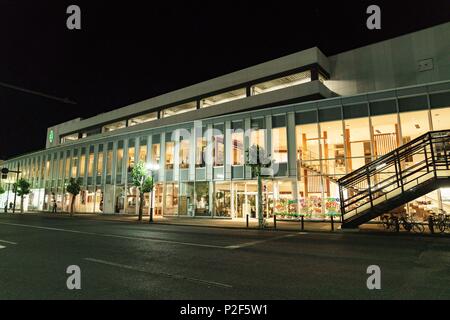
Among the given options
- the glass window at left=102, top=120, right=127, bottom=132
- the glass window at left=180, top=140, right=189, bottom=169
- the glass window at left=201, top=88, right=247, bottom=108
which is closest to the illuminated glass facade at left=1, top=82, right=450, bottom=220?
the glass window at left=180, top=140, right=189, bottom=169

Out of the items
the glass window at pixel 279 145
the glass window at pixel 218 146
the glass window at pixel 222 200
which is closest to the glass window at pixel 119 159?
the glass window at pixel 218 146

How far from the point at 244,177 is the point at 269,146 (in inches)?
140

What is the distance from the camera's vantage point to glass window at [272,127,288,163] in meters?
24.2

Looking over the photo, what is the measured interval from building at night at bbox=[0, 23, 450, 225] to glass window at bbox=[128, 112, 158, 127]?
2.07 meters

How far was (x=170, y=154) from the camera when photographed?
1220 inches

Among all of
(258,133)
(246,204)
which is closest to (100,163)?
(246,204)

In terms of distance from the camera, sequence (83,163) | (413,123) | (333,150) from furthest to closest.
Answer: (83,163)
(333,150)
(413,123)

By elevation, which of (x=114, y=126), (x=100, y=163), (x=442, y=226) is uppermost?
(x=114, y=126)

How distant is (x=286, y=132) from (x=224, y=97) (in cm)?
1410

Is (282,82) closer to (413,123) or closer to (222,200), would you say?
(413,123)

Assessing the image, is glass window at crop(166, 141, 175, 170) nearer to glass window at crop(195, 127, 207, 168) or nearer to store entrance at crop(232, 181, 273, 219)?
glass window at crop(195, 127, 207, 168)

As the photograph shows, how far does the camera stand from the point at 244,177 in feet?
83.9

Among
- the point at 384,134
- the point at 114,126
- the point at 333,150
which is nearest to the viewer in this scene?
the point at 384,134
